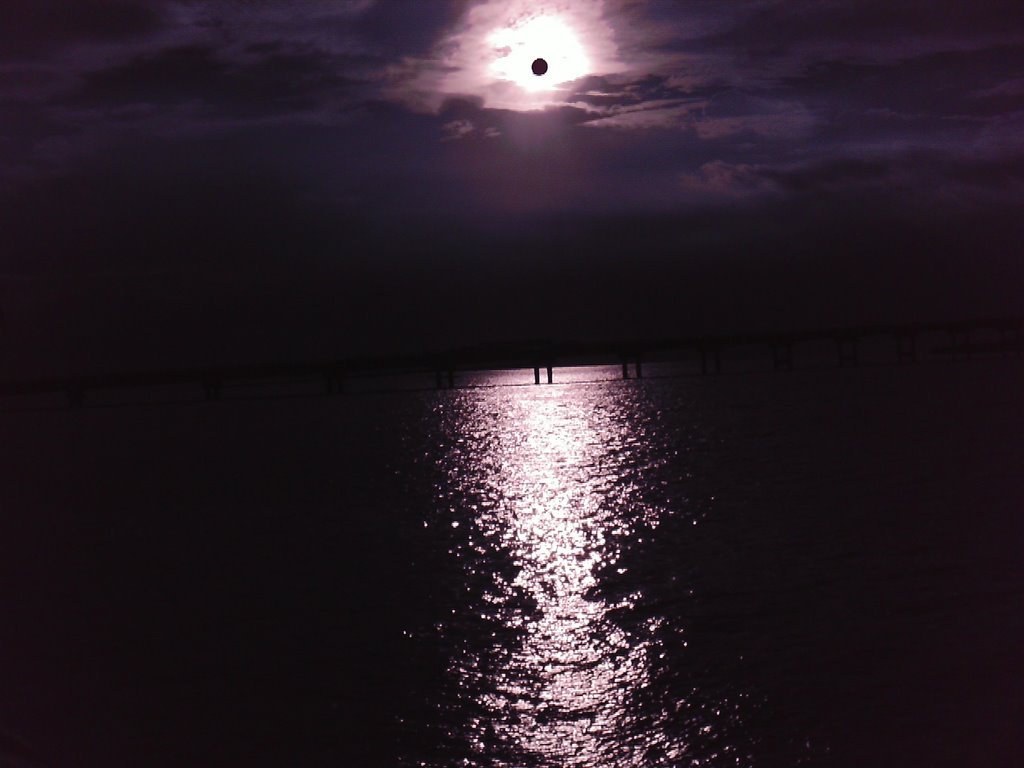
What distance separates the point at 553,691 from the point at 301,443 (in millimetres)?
63768

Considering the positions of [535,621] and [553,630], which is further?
[535,621]

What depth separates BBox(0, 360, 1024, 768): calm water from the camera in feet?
39.8

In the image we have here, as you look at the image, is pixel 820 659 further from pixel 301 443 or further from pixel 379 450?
pixel 301 443

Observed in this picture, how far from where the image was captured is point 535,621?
17.2m

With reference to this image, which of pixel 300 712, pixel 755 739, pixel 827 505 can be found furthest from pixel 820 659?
pixel 827 505

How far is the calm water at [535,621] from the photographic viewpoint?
478 inches

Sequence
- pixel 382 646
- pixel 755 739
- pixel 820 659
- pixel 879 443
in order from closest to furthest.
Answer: pixel 755 739
pixel 820 659
pixel 382 646
pixel 879 443

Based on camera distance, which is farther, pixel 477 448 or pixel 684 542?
pixel 477 448

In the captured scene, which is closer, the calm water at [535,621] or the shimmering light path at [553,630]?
the shimmering light path at [553,630]

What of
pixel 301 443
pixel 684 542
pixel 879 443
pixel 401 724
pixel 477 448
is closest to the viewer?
pixel 401 724

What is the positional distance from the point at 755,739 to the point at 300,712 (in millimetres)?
5913

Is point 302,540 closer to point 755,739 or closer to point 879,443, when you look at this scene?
point 755,739

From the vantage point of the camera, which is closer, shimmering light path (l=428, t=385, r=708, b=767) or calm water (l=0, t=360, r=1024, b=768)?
shimmering light path (l=428, t=385, r=708, b=767)

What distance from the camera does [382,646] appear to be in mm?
16469
